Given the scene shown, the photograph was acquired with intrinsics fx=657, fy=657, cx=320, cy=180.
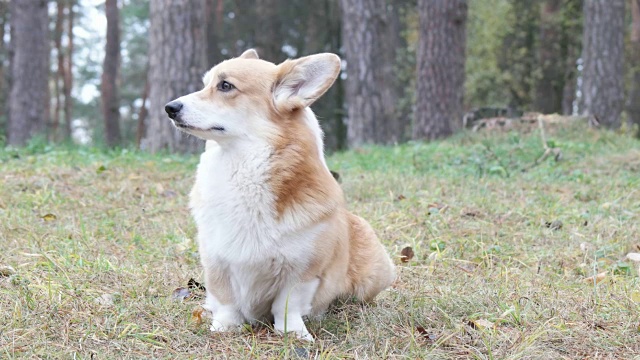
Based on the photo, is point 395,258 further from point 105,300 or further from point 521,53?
point 521,53

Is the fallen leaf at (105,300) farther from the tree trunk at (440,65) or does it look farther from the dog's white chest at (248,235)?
the tree trunk at (440,65)

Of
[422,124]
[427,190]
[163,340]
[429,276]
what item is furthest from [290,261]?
[422,124]

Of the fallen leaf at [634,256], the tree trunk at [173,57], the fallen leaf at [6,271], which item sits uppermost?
the tree trunk at [173,57]

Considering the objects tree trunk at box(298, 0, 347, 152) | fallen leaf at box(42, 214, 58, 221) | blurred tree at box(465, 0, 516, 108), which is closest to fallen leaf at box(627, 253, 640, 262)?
fallen leaf at box(42, 214, 58, 221)

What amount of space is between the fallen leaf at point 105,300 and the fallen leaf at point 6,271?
1.94ft

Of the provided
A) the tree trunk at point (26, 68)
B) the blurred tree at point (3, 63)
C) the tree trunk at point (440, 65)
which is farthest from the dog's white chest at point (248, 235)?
the blurred tree at point (3, 63)

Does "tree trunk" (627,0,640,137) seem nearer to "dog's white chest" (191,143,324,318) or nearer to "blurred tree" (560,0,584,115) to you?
"blurred tree" (560,0,584,115)

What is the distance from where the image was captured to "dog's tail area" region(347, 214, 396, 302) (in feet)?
10.7

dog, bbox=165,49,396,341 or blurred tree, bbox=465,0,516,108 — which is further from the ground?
blurred tree, bbox=465,0,516,108

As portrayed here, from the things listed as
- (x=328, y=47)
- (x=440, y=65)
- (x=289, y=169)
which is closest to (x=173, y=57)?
(x=440, y=65)

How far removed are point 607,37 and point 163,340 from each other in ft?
34.2

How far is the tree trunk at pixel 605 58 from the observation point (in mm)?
11062

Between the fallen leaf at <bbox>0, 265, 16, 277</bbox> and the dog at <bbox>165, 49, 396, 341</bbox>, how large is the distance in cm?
119

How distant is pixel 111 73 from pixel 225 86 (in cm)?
1728
